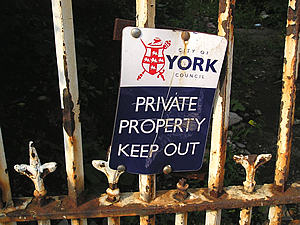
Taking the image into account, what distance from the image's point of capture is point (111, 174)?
1342mm

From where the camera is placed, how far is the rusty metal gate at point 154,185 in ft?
4.09

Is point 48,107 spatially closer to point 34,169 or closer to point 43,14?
point 43,14

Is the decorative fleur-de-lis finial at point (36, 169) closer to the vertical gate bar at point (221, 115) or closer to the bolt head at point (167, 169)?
the bolt head at point (167, 169)

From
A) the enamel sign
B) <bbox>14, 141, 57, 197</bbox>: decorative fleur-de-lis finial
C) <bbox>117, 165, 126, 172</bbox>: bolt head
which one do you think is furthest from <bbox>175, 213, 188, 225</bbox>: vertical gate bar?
<bbox>14, 141, 57, 197</bbox>: decorative fleur-de-lis finial

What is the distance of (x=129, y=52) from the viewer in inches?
45.1

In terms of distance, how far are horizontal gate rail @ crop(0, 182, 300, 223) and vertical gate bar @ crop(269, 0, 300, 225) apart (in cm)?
6

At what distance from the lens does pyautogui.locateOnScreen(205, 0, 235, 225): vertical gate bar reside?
3.90 ft

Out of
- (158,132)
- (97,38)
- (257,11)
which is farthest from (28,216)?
(257,11)

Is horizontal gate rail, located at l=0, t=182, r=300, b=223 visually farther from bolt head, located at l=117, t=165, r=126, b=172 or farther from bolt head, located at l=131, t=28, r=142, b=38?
bolt head, located at l=131, t=28, r=142, b=38

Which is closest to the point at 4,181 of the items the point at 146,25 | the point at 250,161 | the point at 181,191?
the point at 181,191

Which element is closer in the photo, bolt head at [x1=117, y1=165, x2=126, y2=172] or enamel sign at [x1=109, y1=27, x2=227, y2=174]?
enamel sign at [x1=109, y1=27, x2=227, y2=174]

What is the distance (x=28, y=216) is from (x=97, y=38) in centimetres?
335

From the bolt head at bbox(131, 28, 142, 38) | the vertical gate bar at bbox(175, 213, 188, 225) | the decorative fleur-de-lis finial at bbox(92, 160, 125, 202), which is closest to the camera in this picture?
the bolt head at bbox(131, 28, 142, 38)

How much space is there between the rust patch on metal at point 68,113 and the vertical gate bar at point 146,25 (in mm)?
301
